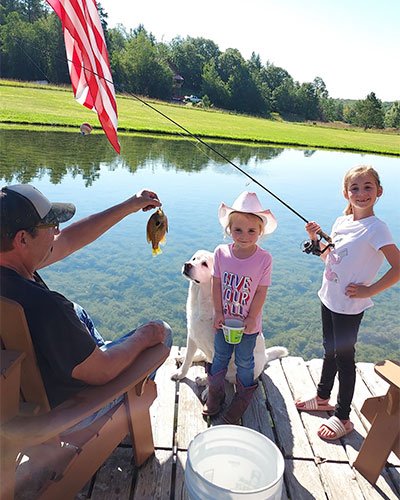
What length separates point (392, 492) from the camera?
252 cm

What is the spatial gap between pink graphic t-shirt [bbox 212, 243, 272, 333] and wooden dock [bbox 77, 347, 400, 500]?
0.67 metres

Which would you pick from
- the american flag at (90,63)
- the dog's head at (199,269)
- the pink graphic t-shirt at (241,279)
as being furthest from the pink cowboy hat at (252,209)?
the american flag at (90,63)

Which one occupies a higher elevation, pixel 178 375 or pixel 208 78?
pixel 208 78

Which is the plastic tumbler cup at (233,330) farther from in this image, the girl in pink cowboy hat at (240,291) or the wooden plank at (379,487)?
the wooden plank at (379,487)

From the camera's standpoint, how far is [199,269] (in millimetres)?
3221

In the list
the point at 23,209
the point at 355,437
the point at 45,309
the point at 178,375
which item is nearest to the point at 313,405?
the point at 355,437

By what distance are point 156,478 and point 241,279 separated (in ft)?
4.33

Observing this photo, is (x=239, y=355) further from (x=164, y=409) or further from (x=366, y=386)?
(x=366, y=386)

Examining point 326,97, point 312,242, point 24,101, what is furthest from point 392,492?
point 326,97

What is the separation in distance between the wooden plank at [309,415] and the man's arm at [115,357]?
1.36m

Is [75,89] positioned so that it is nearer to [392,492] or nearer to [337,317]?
[337,317]

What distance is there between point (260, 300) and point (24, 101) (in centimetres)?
3009

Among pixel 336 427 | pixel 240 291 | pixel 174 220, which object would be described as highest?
pixel 240 291

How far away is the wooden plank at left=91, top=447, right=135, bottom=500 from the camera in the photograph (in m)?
2.33
